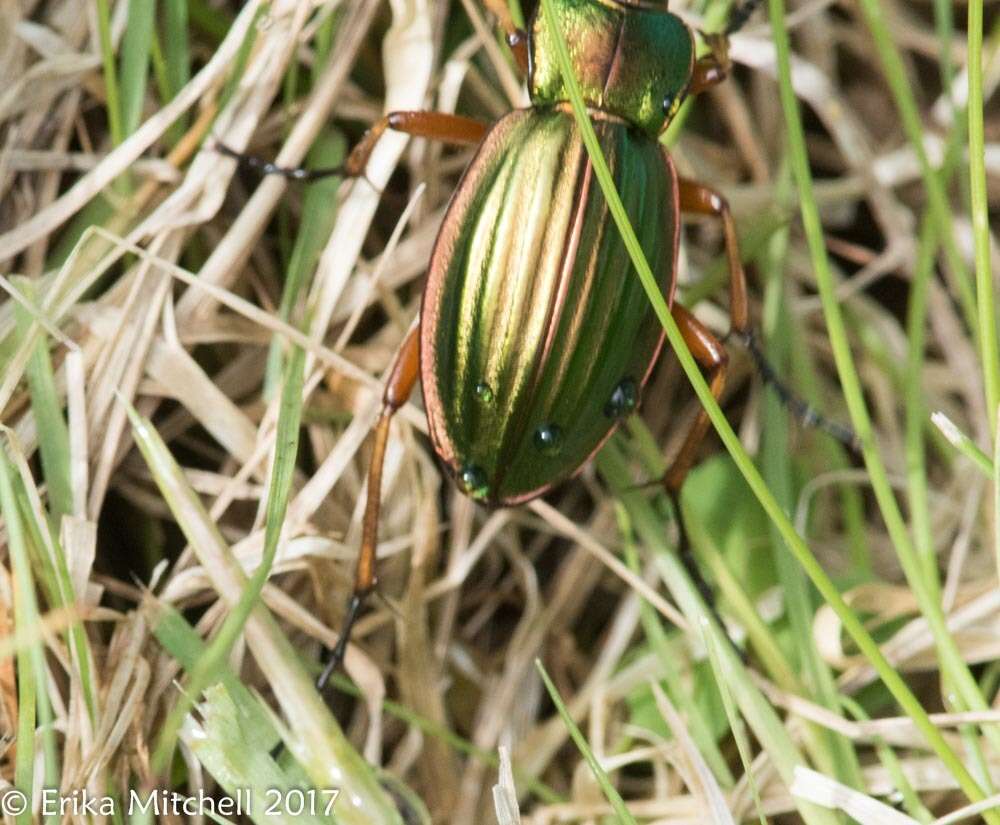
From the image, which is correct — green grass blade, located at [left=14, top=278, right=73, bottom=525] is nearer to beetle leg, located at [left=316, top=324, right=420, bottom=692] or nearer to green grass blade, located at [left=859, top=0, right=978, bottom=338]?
beetle leg, located at [left=316, top=324, right=420, bottom=692]

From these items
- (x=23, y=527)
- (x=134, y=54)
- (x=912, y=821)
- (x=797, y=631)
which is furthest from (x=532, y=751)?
(x=134, y=54)

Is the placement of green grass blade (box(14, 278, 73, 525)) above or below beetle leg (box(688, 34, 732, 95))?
below

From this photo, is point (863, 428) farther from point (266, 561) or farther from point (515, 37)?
point (266, 561)

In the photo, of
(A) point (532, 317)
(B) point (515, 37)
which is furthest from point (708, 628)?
(B) point (515, 37)

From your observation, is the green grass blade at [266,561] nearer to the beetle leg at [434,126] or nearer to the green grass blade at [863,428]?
the beetle leg at [434,126]

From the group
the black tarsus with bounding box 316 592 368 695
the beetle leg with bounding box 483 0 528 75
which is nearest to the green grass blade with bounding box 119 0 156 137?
the beetle leg with bounding box 483 0 528 75

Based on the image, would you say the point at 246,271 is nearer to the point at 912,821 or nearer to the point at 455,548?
the point at 455,548
